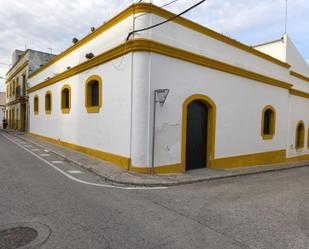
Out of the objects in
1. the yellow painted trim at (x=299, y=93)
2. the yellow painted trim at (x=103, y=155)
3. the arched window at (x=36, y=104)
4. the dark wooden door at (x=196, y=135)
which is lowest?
the yellow painted trim at (x=103, y=155)

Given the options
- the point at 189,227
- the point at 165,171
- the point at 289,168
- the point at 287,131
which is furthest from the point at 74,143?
the point at 287,131

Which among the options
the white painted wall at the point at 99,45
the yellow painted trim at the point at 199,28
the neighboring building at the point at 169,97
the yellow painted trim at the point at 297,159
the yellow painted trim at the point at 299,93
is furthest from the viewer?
the yellow painted trim at the point at 297,159

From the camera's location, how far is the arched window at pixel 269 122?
41.7 feet

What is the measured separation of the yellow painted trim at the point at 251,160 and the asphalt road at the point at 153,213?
3.16 metres

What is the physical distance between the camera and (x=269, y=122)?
1323 centimetres

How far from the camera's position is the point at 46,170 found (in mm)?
7414

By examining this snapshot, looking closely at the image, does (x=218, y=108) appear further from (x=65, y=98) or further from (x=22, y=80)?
(x=22, y=80)

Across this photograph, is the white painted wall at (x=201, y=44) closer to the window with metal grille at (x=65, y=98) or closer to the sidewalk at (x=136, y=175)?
the sidewalk at (x=136, y=175)

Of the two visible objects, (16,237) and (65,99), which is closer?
(16,237)

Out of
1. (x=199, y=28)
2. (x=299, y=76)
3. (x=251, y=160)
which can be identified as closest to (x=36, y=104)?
(x=199, y=28)

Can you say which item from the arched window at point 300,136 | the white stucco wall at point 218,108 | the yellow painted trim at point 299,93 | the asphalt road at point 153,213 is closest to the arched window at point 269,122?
the white stucco wall at point 218,108

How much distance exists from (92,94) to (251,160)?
8.42 metres

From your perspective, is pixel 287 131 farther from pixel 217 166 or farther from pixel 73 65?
pixel 73 65

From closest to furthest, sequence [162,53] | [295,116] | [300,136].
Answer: [162,53] → [295,116] → [300,136]
